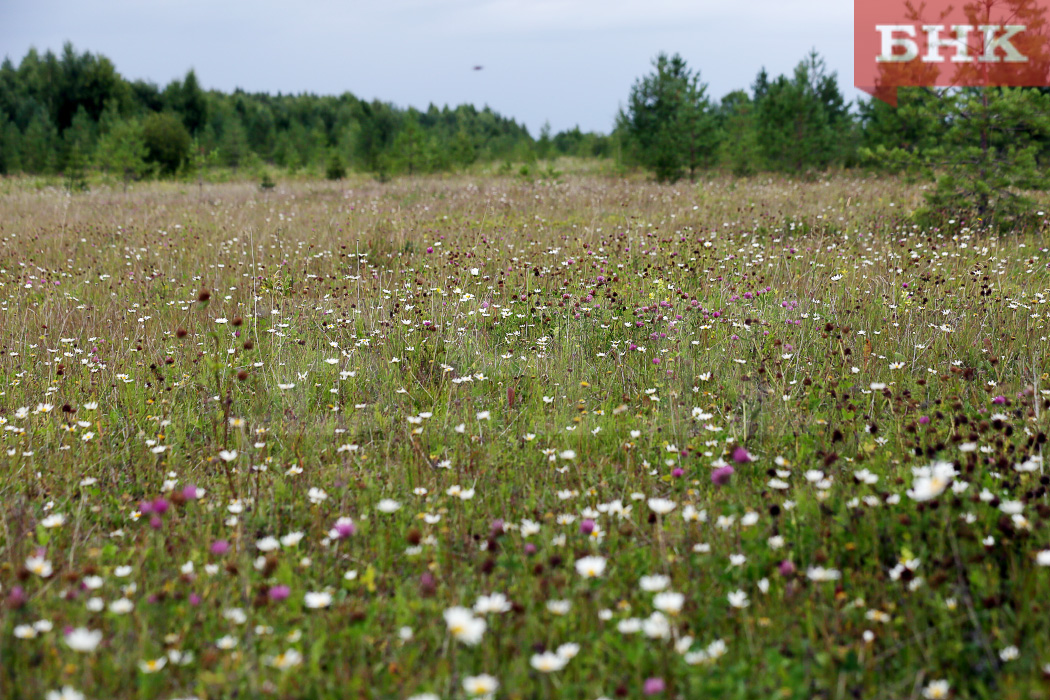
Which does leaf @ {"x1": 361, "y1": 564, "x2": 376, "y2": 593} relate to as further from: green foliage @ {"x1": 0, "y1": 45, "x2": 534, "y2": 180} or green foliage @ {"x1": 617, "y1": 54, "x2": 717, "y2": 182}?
green foliage @ {"x1": 0, "y1": 45, "x2": 534, "y2": 180}

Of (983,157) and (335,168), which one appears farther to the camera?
(335,168)

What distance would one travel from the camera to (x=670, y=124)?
2433 centimetres

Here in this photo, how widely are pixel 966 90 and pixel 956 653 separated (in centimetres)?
1068

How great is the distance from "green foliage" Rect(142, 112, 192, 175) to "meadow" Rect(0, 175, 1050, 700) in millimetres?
41878

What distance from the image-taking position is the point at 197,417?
11.6ft

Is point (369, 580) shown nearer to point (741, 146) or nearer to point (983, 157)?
point (983, 157)

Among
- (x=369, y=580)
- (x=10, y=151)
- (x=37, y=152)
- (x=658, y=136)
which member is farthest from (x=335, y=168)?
(x=369, y=580)

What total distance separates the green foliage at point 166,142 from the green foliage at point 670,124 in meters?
31.1

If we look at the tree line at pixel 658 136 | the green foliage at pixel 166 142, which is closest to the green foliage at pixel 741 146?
the tree line at pixel 658 136

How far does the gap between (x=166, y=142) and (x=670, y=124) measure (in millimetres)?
34890

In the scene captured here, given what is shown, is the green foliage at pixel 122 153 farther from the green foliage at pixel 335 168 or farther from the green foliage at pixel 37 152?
the green foliage at pixel 335 168

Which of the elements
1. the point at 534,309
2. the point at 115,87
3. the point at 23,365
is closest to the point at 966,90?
the point at 534,309

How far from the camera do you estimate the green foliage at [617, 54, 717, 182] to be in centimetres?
2411

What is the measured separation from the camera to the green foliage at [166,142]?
1635 inches
